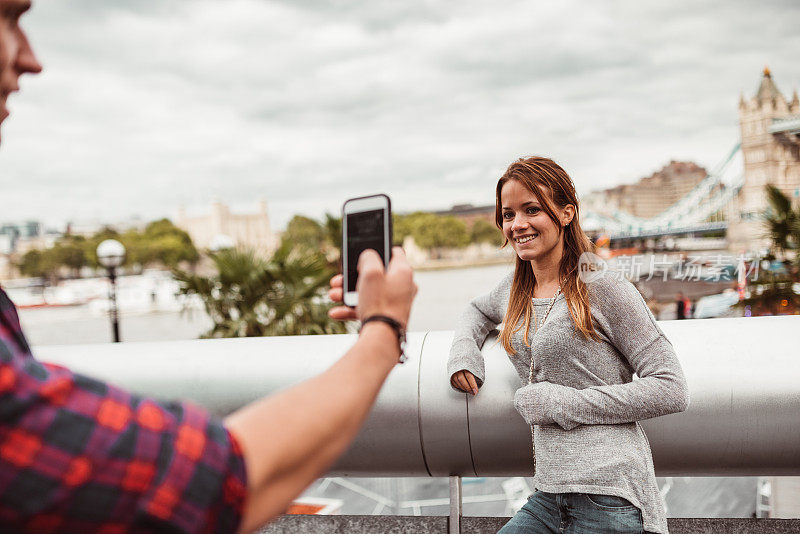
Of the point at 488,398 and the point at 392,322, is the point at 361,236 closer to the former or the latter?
the point at 392,322

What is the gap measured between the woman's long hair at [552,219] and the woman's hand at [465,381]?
5.0 inches

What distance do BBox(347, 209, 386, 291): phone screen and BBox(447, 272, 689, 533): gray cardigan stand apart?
798 mm

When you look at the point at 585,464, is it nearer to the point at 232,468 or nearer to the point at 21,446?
the point at 232,468

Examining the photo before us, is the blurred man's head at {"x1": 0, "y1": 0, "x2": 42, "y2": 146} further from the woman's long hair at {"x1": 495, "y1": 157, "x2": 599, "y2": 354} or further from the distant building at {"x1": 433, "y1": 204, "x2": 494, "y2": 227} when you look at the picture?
the distant building at {"x1": 433, "y1": 204, "x2": 494, "y2": 227}

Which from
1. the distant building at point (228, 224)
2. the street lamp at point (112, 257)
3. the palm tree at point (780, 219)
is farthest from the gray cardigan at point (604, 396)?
the distant building at point (228, 224)

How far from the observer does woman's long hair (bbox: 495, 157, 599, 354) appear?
1.81m

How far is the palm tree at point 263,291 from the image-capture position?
665cm

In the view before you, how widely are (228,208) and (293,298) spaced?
9150 cm

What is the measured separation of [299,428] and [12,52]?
440mm

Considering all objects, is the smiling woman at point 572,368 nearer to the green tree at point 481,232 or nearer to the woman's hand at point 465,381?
the woman's hand at point 465,381

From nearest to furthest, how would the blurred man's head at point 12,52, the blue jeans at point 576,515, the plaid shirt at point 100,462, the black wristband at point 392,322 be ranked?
the plaid shirt at point 100,462 → the blurred man's head at point 12,52 → the black wristband at point 392,322 → the blue jeans at point 576,515

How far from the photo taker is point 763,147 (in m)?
17.5

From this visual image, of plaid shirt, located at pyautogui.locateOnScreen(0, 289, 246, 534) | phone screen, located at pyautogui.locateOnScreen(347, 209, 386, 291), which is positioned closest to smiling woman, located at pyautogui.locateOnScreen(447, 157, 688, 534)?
phone screen, located at pyautogui.locateOnScreen(347, 209, 386, 291)

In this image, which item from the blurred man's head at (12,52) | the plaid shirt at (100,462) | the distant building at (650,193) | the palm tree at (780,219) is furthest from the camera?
the distant building at (650,193)
